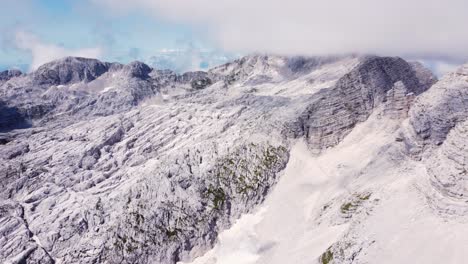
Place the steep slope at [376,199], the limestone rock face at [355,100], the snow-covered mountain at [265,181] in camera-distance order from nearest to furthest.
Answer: the steep slope at [376,199]
the snow-covered mountain at [265,181]
the limestone rock face at [355,100]

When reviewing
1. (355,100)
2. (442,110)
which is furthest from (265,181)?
(442,110)

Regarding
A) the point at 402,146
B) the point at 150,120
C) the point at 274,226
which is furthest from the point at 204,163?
the point at 402,146

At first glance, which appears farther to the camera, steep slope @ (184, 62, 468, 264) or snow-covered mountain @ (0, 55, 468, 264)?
snow-covered mountain @ (0, 55, 468, 264)

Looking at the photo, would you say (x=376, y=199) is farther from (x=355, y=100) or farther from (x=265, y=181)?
(x=355, y=100)

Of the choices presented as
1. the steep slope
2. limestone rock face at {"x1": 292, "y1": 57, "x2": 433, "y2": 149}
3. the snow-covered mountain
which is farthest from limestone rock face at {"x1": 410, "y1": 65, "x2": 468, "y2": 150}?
limestone rock face at {"x1": 292, "y1": 57, "x2": 433, "y2": 149}

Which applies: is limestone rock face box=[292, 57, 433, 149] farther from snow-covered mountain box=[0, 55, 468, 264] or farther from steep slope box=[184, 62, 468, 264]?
steep slope box=[184, 62, 468, 264]

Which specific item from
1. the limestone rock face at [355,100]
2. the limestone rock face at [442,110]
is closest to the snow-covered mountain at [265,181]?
the limestone rock face at [442,110]

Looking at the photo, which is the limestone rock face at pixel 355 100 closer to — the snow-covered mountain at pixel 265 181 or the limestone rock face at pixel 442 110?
the snow-covered mountain at pixel 265 181

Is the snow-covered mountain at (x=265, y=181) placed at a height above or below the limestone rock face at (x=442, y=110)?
below

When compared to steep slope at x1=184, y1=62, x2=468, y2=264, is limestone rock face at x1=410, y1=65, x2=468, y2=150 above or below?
above
